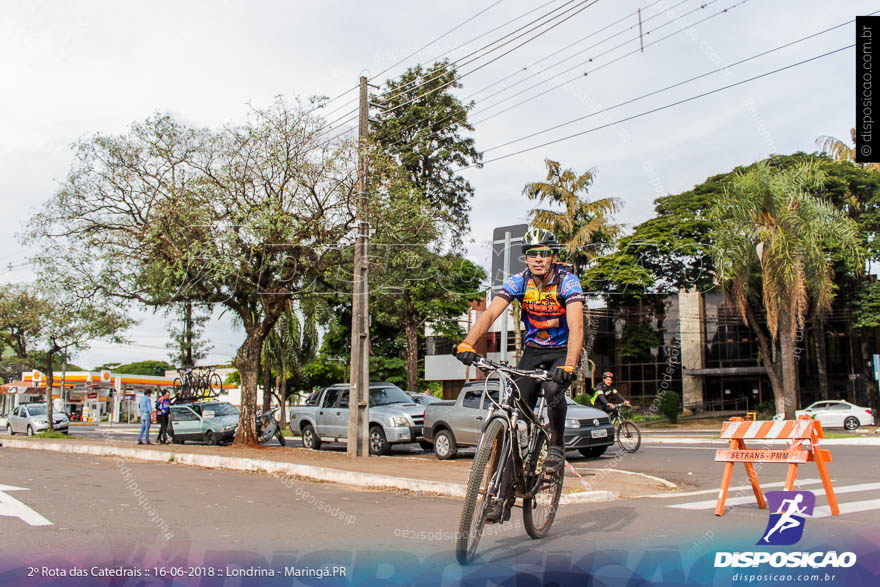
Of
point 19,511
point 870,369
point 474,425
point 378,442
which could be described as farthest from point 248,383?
point 870,369

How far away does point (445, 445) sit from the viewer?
50.8 ft

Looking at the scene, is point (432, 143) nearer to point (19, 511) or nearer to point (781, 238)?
point (781, 238)

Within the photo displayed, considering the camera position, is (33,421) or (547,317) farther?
(33,421)

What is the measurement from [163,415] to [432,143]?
15228 mm

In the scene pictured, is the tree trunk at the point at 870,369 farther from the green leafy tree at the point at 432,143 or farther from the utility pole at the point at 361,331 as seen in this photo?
the utility pole at the point at 361,331

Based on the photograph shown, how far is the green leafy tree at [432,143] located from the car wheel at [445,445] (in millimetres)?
14323

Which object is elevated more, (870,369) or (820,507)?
(870,369)

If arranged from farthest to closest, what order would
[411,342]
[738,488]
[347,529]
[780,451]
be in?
[411,342] → [738,488] → [780,451] → [347,529]

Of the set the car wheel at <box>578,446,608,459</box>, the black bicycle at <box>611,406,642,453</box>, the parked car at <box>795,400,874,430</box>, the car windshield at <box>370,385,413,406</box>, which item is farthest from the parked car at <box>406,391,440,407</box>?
the parked car at <box>795,400,874,430</box>

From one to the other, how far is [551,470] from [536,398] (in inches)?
21.4

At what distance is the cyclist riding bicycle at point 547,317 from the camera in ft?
17.4

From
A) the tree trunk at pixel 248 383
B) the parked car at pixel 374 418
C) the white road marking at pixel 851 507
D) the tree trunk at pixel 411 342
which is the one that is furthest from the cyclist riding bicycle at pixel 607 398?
the tree trunk at pixel 411 342

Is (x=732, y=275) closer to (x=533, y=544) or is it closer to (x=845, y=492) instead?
(x=845, y=492)

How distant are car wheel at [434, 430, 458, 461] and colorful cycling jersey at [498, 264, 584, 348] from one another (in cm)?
1009
